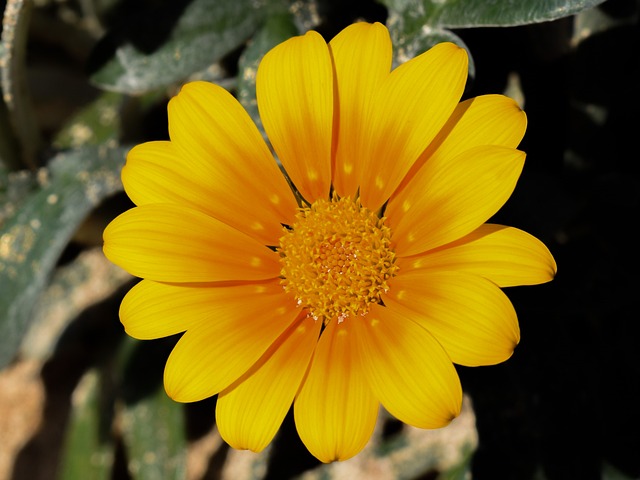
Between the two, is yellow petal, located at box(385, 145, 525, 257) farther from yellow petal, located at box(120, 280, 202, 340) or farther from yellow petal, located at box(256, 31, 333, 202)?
yellow petal, located at box(120, 280, 202, 340)

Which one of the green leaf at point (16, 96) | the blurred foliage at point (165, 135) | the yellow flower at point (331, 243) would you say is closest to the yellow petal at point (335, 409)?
the yellow flower at point (331, 243)

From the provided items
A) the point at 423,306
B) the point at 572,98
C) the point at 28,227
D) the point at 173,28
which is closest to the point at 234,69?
the point at 173,28

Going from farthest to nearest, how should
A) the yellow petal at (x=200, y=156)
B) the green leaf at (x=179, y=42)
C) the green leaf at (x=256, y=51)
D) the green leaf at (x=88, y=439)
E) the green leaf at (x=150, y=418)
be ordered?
the green leaf at (x=88, y=439) → the green leaf at (x=150, y=418) → the green leaf at (x=179, y=42) → the green leaf at (x=256, y=51) → the yellow petal at (x=200, y=156)

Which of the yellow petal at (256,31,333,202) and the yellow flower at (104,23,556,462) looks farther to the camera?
the yellow petal at (256,31,333,202)

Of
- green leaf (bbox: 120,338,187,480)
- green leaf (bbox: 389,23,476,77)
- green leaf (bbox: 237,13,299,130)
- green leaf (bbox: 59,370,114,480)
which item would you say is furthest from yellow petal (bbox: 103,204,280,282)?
green leaf (bbox: 59,370,114,480)

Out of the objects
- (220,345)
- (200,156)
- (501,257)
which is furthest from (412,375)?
(200,156)

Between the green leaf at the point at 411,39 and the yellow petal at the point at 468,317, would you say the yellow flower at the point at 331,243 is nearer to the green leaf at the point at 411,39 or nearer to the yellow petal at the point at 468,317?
the yellow petal at the point at 468,317
